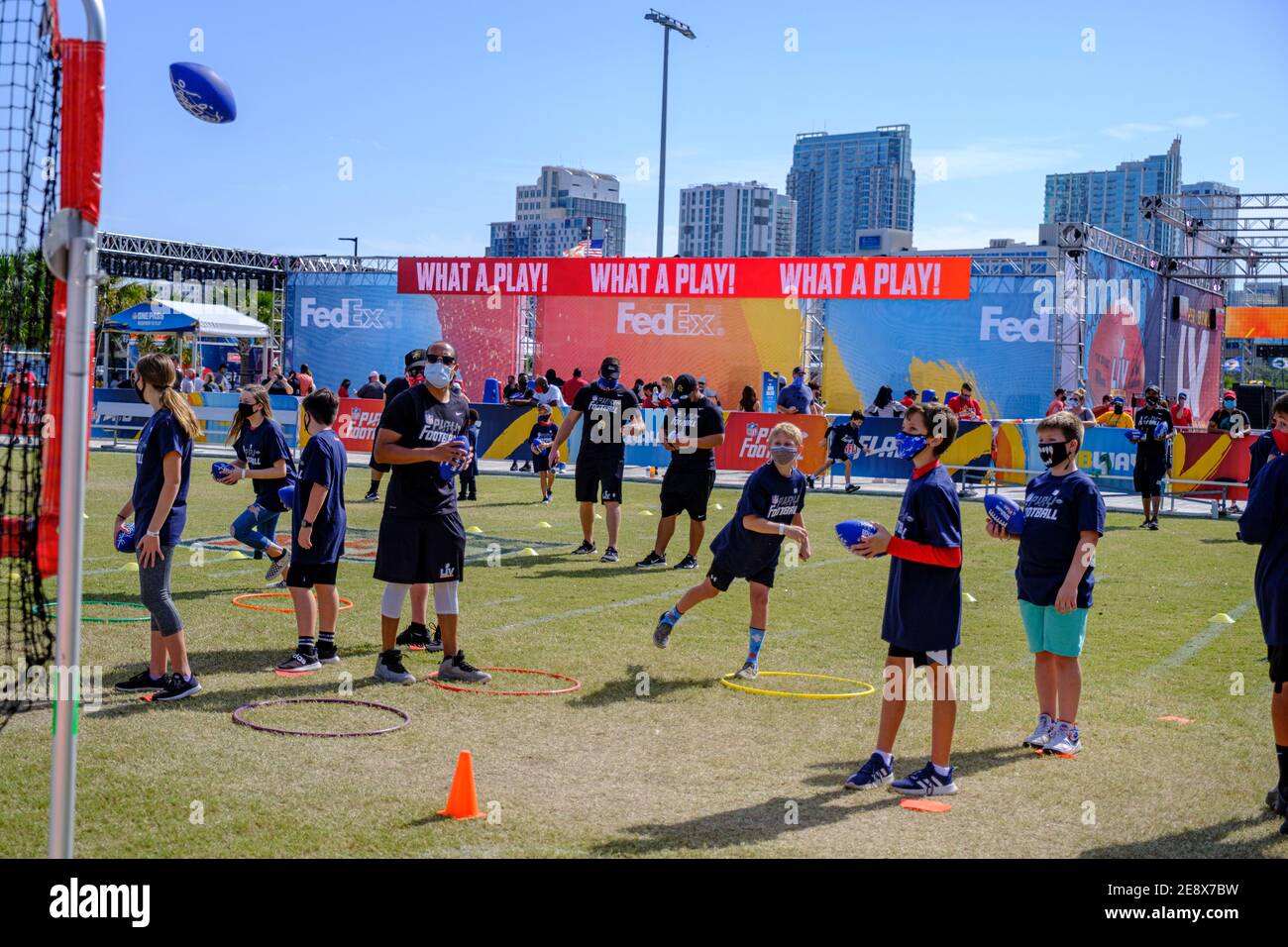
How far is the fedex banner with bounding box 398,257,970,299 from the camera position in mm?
32656

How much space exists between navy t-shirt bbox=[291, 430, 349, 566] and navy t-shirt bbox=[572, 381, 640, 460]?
18.0ft

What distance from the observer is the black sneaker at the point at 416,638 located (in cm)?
940

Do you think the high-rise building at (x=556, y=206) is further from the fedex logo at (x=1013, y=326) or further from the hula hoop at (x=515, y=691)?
the hula hoop at (x=515, y=691)

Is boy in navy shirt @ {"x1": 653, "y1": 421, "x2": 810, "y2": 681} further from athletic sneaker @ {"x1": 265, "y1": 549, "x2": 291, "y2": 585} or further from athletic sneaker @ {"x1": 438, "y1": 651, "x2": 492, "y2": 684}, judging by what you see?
athletic sneaker @ {"x1": 265, "y1": 549, "x2": 291, "y2": 585}

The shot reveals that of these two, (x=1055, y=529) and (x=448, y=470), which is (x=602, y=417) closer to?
(x=448, y=470)

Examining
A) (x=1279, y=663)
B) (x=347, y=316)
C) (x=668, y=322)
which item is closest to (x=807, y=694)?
(x=1279, y=663)

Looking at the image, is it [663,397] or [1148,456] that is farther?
[663,397]

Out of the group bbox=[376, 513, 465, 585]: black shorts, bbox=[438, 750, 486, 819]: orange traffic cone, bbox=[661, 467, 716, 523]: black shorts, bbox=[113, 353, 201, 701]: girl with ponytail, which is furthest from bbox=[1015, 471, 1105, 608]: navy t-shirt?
bbox=[661, 467, 716, 523]: black shorts

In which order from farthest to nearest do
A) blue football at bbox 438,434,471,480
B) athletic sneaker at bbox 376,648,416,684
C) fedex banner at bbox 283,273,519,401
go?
fedex banner at bbox 283,273,519,401 → athletic sneaker at bbox 376,648,416,684 → blue football at bbox 438,434,471,480

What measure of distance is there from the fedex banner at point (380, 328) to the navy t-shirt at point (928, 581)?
3106cm

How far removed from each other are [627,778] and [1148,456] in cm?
1454
